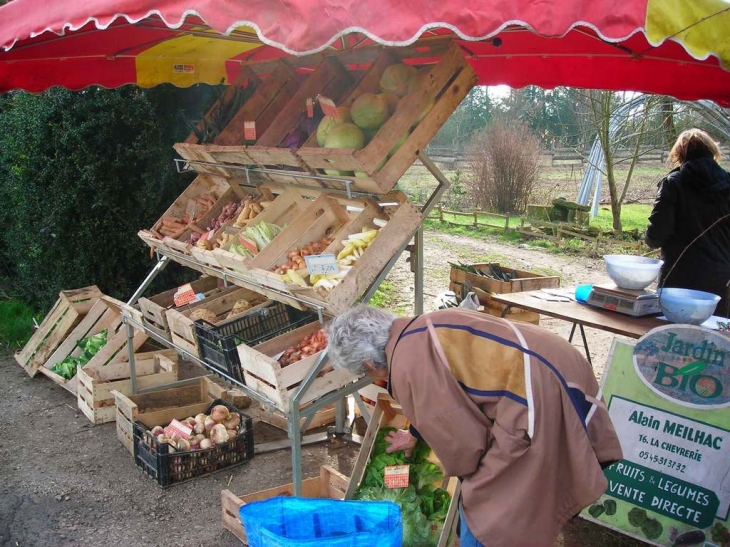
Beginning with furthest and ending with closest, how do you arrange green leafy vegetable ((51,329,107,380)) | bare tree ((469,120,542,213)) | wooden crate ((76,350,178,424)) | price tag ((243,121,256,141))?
bare tree ((469,120,542,213)) → green leafy vegetable ((51,329,107,380)) → wooden crate ((76,350,178,424)) → price tag ((243,121,256,141))

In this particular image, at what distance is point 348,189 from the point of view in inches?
137

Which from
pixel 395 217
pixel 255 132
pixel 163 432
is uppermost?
pixel 255 132

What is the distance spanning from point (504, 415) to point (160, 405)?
3.53 metres

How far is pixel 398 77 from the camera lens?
11.6ft

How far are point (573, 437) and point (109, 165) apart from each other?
19.2 feet

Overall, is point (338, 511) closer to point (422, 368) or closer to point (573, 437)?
point (422, 368)

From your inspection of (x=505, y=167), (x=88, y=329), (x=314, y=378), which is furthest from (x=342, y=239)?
(x=505, y=167)

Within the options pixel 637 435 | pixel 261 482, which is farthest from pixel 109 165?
pixel 637 435

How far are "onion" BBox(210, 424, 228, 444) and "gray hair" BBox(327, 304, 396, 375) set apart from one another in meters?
2.17

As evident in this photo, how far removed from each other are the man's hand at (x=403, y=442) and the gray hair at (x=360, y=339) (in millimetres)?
854

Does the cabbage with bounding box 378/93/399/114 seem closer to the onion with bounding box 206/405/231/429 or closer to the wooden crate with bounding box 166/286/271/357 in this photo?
the wooden crate with bounding box 166/286/271/357

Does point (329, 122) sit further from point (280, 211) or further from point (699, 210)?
point (699, 210)

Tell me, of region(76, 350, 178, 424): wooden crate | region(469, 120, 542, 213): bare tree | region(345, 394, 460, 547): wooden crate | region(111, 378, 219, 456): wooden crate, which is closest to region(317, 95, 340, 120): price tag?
region(345, 394, 460, 547): wooden crate

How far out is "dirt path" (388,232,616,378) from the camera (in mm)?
8333
